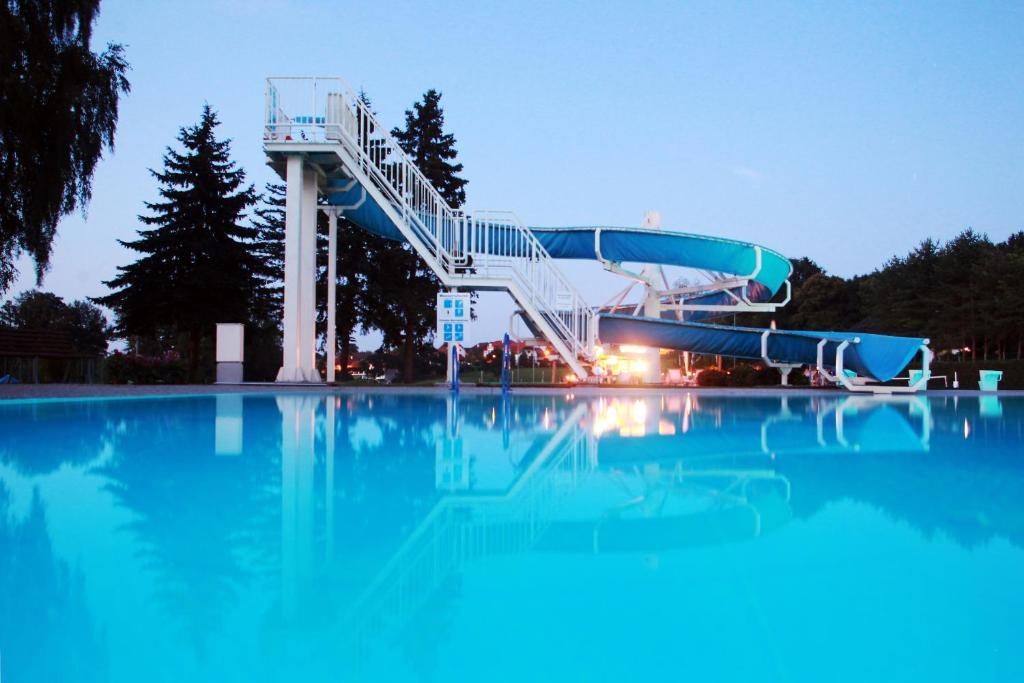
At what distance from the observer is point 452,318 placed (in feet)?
50.9

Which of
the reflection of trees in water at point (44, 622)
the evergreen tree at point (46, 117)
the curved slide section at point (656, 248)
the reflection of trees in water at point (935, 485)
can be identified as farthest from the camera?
the curved slide section at point (656, 248)

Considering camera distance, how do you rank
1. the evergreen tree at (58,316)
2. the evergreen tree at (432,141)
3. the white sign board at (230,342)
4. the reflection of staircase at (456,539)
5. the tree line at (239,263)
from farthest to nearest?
the evergreen tree at (58,316) < the evergreen tree at (432,141) < the tree line at (239,263) < the white sign board at (230,342) < the reflection of staircase at (456,539)

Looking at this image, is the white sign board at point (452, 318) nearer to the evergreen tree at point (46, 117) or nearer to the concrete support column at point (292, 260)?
the concrete support column at point (292, 260)

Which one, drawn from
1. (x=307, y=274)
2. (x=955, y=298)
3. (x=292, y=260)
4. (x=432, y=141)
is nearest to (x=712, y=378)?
(x=432, y=141)

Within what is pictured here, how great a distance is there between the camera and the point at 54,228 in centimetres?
1460

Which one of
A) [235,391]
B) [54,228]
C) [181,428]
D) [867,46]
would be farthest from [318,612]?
[867,46]

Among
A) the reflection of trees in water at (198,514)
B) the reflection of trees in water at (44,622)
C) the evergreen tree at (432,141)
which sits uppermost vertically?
the evergreen tree at (432,141)

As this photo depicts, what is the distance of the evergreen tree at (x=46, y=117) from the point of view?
13.4m

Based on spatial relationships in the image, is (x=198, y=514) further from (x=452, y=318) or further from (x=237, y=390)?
(x=237, y=390)

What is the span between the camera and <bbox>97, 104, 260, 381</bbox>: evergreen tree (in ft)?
74.0

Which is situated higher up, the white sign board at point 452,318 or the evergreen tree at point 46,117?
the evergreen tree at point 46,117

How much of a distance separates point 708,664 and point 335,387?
1527cm

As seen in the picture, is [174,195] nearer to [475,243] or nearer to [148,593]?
[475,243]

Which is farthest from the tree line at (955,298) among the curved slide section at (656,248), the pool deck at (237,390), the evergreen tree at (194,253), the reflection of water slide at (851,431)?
the evergreen tree at (194,253)
